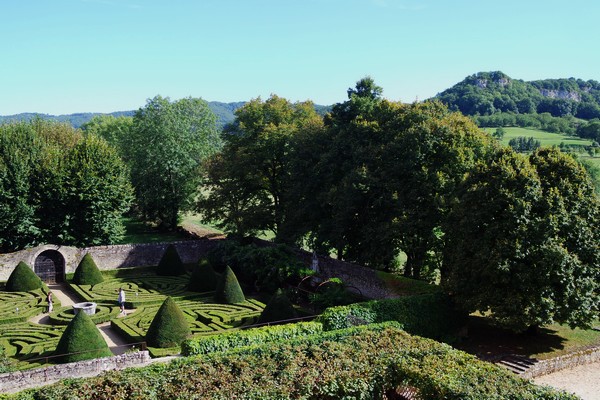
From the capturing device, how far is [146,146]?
53250mm

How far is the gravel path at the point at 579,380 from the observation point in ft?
68.8

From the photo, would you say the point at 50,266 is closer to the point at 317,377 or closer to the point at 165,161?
the point at 165,161

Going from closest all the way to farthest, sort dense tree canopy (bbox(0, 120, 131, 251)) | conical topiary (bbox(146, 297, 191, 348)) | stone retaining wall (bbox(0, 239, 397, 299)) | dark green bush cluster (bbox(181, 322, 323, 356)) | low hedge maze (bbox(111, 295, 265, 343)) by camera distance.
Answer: dark green bush cluster (bbox(181, 322, 323, 356))
conical topiary (bbox(146, 297, 191, 348))
low hedge maze (bbox(111, 295, 265, 343))
stone retaining wall (bbox(0, 239, 397, 299))
dense tree canopy (bbox(0, 120, 131, 251))

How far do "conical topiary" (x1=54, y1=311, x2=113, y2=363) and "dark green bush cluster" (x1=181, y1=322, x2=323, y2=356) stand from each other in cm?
395

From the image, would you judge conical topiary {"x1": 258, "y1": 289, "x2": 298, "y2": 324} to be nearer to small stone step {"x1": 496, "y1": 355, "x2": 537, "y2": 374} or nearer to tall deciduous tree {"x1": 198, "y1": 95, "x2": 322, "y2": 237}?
small stone step {"x1": 496, "y1": 355, "x2": 537, "y2": 374}

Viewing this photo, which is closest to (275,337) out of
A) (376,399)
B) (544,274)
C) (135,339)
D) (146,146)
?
(376,399)

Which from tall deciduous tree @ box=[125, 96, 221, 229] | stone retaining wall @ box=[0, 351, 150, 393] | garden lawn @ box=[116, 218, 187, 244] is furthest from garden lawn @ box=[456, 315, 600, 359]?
garden lawn @ box=[116, 218, 187, 244]

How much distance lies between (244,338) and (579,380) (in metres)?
13.4

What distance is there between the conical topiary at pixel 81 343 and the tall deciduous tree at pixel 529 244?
50.6 ft

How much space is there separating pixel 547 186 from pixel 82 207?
32.0m

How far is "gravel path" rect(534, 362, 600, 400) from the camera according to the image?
68.8 ft

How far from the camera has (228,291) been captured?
3173 cm

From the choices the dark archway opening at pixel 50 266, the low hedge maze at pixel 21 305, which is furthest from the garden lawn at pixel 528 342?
the dark archway opening at pixel 50 266

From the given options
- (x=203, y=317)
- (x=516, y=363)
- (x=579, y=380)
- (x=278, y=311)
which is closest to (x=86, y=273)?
(x=203, y=317)
